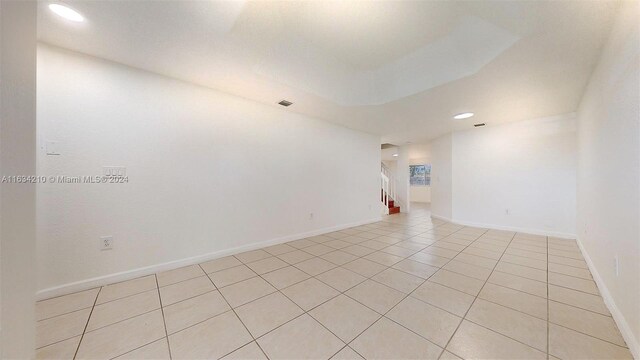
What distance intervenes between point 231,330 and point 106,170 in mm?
2094

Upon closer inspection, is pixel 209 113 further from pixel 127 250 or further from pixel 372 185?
pixel 372 185

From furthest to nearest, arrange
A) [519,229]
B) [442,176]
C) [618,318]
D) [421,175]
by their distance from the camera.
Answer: [421,175] < [442,176] < [519,229] < [618,318]

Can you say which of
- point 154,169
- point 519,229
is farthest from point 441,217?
point 154,169

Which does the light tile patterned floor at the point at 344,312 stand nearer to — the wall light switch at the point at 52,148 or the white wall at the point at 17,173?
the white wall at the point at 17,173

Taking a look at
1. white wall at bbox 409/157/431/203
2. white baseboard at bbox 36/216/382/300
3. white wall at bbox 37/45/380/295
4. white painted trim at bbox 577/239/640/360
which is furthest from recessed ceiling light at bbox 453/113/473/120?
white wall at bbox 409/157/431/203

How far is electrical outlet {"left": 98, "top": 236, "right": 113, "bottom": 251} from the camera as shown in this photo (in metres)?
2.06

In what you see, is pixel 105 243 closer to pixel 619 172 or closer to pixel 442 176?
pixel 619 172

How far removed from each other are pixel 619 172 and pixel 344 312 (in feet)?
7.91

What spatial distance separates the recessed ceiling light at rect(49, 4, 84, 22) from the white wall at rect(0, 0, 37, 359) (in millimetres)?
562

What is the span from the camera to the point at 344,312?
1.64m

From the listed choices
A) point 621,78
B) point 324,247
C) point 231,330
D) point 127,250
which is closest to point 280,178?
point 324,247

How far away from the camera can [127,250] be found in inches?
85.8

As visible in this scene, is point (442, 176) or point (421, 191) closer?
point (442, 176)

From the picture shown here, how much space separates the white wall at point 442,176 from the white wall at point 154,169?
149 inches
